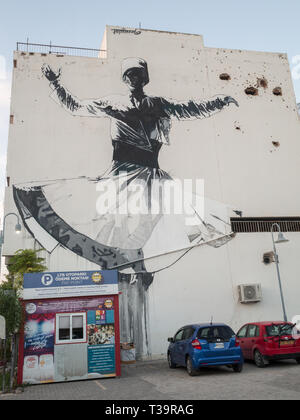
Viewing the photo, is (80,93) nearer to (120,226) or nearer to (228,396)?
(120,226)

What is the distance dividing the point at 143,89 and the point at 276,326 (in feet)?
47.8

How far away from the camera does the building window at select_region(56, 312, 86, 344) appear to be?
436 inches

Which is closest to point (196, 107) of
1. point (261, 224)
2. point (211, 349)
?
point (261, 224)

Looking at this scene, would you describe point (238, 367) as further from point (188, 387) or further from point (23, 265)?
point (23, 265)

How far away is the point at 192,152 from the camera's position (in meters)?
19.9

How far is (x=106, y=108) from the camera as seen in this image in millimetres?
19547

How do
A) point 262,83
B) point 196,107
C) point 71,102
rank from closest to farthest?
point 71,102
point 196,107
point 262,83

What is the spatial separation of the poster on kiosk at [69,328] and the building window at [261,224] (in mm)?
9424

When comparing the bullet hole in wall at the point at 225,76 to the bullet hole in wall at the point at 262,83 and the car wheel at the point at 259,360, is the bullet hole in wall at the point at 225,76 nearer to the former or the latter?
the bullet hole in wall at the point at 262,83

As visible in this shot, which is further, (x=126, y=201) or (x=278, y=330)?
(x=126, y=201)

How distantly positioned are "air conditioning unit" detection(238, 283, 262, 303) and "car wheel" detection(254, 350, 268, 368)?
5553mm

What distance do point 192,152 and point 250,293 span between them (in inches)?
316

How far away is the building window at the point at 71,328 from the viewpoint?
11.1m
